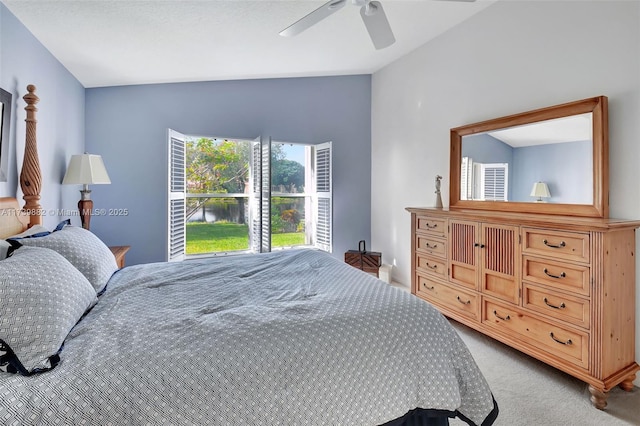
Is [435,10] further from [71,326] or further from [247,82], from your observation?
[71,326]

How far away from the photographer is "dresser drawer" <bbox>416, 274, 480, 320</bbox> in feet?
8.64

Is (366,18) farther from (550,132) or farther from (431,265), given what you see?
(431,265)

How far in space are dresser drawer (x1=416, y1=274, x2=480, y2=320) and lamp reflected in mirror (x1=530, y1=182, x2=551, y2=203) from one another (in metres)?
0.91

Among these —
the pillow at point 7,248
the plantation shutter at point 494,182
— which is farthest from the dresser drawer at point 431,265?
the pillow at point 7,248

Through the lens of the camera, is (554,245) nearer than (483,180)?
Yes

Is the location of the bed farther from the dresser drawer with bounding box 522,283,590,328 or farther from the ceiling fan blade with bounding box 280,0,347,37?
the ceiling fan blade with bounding box 280,0,347,37

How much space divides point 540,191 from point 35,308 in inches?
121

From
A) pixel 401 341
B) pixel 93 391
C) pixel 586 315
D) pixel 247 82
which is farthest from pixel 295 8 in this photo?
pixel 586 315

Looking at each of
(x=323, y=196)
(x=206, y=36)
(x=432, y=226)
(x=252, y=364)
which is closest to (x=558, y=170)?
(x=432, y=226)

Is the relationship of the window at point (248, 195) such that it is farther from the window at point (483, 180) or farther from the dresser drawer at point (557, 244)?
the dresser drawer at point (557, 244)

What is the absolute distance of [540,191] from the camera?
2506 millimetres

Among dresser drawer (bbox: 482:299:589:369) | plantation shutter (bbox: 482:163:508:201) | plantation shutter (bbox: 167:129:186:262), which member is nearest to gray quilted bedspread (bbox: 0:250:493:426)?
dresser drawer (bbox: 482:299:589:369)

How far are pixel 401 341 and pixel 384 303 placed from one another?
7.9 inches

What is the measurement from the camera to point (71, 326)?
1.25m
